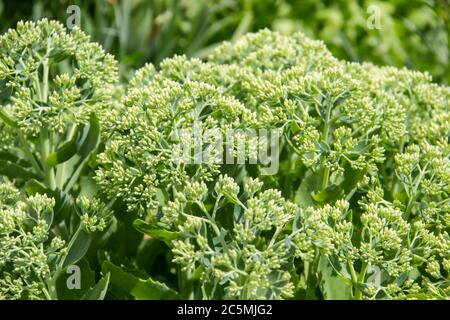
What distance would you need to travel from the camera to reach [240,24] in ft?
10.9

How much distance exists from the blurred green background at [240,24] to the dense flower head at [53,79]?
4.62 feet

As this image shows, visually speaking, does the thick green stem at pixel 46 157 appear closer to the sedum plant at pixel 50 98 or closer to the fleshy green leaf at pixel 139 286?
the sedum plant at pixel 50 98

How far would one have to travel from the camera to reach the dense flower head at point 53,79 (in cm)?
128

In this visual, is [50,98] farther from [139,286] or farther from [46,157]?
[139,286]

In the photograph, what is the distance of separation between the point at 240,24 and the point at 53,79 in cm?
206

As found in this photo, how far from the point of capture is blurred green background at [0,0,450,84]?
290 cm

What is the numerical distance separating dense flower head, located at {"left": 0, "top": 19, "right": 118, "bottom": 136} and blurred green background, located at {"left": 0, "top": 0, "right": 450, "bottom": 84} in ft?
4.62
